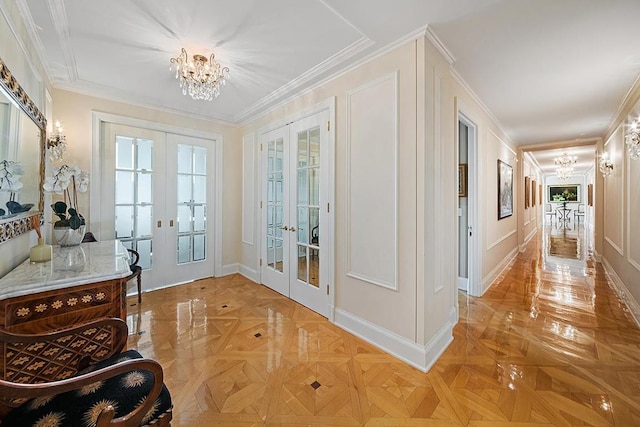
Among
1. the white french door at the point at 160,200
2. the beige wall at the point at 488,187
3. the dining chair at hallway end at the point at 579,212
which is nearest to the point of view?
the beige wall at the point at 488,187

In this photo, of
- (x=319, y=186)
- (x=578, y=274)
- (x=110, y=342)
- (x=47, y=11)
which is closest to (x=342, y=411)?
(x=110, y=342)

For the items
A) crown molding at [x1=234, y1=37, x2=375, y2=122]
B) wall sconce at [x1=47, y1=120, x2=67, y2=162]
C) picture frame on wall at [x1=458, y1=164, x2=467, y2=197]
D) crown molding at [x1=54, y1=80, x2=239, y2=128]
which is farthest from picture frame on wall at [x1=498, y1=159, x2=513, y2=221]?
wall sconce at [x1=47, y1=120, x2=67, y2=162]

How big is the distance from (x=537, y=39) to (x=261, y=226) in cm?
365

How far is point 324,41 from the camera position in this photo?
2.27 meters

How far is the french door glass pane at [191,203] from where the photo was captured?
399 cm

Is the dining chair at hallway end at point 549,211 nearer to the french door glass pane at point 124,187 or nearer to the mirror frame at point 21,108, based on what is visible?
the french door glass pane at point 124,187

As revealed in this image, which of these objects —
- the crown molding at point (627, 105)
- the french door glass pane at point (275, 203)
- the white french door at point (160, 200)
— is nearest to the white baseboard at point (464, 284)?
the french door glass pane at point (275, 203)

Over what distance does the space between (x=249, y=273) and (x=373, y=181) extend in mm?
2819

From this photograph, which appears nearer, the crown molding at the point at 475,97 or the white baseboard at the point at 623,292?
the crown molding at the point at 475,97

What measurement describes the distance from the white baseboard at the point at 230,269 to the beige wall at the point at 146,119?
4 cm

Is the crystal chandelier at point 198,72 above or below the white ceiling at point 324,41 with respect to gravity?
Result: below

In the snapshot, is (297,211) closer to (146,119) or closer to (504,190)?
(146,119)

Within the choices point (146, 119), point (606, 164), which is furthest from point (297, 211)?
point (606, 164)

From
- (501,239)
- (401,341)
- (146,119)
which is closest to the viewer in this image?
(401,341)
